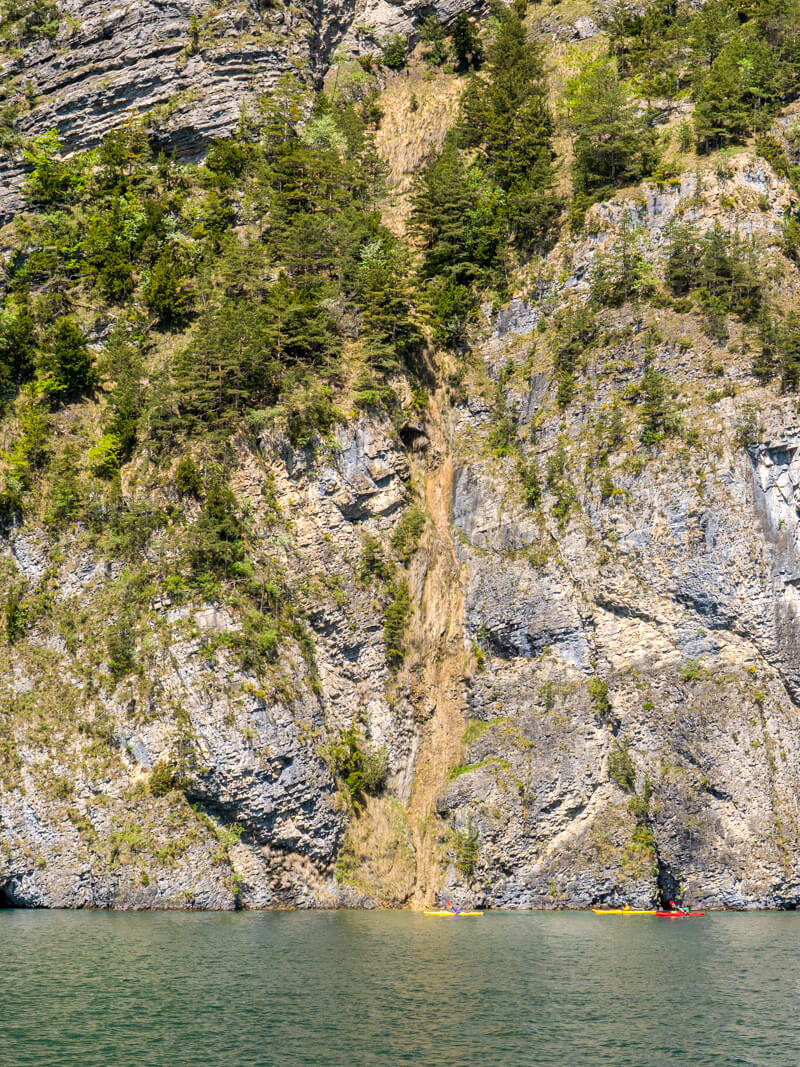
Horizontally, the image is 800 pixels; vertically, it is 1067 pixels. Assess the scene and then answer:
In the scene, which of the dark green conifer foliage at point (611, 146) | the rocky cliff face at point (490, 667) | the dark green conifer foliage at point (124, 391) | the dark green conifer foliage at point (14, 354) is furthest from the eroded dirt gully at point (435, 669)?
the dark green conifer foliage at point (14, 354)

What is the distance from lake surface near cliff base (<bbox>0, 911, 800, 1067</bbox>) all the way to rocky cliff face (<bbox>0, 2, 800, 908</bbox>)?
19.9ft

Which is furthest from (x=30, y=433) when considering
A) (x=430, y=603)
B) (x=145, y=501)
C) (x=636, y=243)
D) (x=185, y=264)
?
(x=636, y=243)

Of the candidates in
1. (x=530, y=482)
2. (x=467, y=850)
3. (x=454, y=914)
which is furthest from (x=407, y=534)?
(x=454, y=914)

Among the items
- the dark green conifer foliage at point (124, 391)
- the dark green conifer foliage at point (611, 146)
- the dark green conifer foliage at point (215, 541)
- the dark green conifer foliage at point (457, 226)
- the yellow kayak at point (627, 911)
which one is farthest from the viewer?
the dark green conifer foliage at point (457, 226)

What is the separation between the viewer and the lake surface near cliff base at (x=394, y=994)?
22281 millimetres

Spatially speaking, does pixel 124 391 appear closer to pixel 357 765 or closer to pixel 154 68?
pixel 357 765

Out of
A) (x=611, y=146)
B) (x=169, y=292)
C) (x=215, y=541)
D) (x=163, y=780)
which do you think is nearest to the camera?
(x=163, y=780)

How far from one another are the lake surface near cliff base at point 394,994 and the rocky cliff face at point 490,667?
6054 mm

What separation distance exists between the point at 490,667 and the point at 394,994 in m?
25.4

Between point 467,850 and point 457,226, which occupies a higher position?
point 457,226

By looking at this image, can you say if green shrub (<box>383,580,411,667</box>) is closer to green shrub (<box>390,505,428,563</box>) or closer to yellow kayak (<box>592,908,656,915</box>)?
green shrub (<box>390,505,428,563</box>)

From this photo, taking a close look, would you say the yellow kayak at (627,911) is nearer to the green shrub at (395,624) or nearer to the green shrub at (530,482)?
the green shrub at (395,624)

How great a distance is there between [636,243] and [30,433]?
35.2 metres

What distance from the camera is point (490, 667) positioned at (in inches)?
2020
